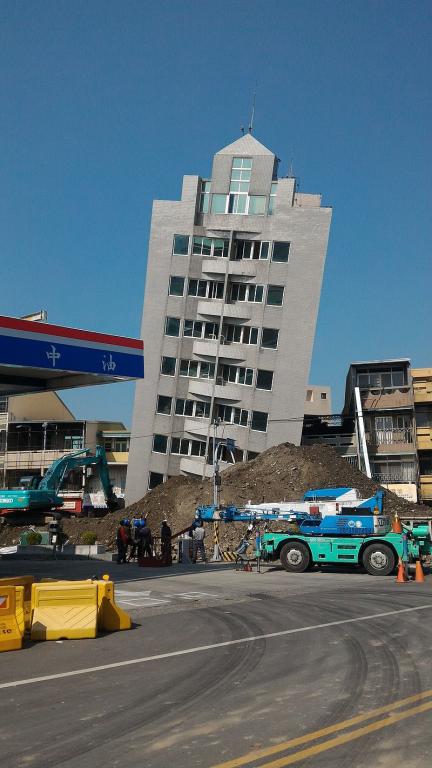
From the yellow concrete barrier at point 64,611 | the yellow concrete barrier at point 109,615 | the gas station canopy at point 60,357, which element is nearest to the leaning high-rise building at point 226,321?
the gas station canopy at point 60,357

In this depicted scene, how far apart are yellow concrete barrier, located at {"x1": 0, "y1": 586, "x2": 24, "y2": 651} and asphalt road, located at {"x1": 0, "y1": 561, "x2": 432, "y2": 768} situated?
0.30 m

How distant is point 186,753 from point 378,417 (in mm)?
55952

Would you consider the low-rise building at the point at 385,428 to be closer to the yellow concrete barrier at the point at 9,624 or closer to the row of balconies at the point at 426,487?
the row of balconies at the point at 426,487

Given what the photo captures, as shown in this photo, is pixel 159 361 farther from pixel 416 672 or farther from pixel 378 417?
pixel 416 672

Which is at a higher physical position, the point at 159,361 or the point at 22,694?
the point at 159,361

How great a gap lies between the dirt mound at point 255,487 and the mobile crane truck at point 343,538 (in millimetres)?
17065

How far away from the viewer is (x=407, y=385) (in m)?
60.4

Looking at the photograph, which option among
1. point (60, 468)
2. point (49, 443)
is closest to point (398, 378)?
point (60, 468)

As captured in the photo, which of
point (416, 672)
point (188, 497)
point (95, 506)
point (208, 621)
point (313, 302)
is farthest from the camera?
point (95, 506)

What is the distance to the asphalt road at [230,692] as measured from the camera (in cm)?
630

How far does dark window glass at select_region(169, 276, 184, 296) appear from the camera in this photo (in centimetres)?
5975

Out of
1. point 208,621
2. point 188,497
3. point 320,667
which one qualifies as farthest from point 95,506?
point 320,667

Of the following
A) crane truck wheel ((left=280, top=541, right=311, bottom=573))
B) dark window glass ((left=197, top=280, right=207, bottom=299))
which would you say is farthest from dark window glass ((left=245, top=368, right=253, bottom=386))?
crane truck wheel ((left=280, top=541, right=311, bottom=573))

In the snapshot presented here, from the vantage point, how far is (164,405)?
60.2 m
